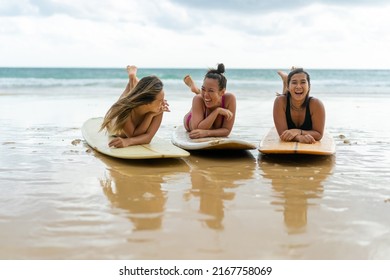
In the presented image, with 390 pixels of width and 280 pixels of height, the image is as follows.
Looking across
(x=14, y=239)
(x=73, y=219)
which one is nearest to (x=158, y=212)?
(x=73, y=219)

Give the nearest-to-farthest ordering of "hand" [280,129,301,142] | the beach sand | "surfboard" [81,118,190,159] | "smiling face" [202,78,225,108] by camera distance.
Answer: the beach sand < "surfboard" [81,118,190,159] < "hand" [280,129,301,142] < "smiling face" [202,78,225,108]

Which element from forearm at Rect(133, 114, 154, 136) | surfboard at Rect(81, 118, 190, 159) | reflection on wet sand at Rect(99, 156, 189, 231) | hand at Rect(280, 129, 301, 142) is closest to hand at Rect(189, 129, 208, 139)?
surfboard at Rect(81, 118, 190, 159)

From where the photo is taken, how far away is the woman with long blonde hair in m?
5.46

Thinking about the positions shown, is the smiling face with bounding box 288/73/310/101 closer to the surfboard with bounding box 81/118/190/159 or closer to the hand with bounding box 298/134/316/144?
the hand with bounding box 298/134/316/144

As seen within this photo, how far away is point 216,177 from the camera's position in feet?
14.6

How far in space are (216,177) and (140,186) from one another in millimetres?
809

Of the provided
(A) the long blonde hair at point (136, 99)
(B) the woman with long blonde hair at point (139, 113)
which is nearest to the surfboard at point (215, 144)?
(B) the woman with long blonde hair at point (139, 113)

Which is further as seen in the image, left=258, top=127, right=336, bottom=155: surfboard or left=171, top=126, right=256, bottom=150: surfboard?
left=171, top=126, right=256, bottom=150: surfboard

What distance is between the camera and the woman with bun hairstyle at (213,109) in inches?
231

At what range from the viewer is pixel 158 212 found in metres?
3.37

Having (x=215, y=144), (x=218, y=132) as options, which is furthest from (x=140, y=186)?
(x=218, y=132)

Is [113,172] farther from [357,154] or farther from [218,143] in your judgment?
[357,154]

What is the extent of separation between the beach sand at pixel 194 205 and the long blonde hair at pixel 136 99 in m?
0.55
